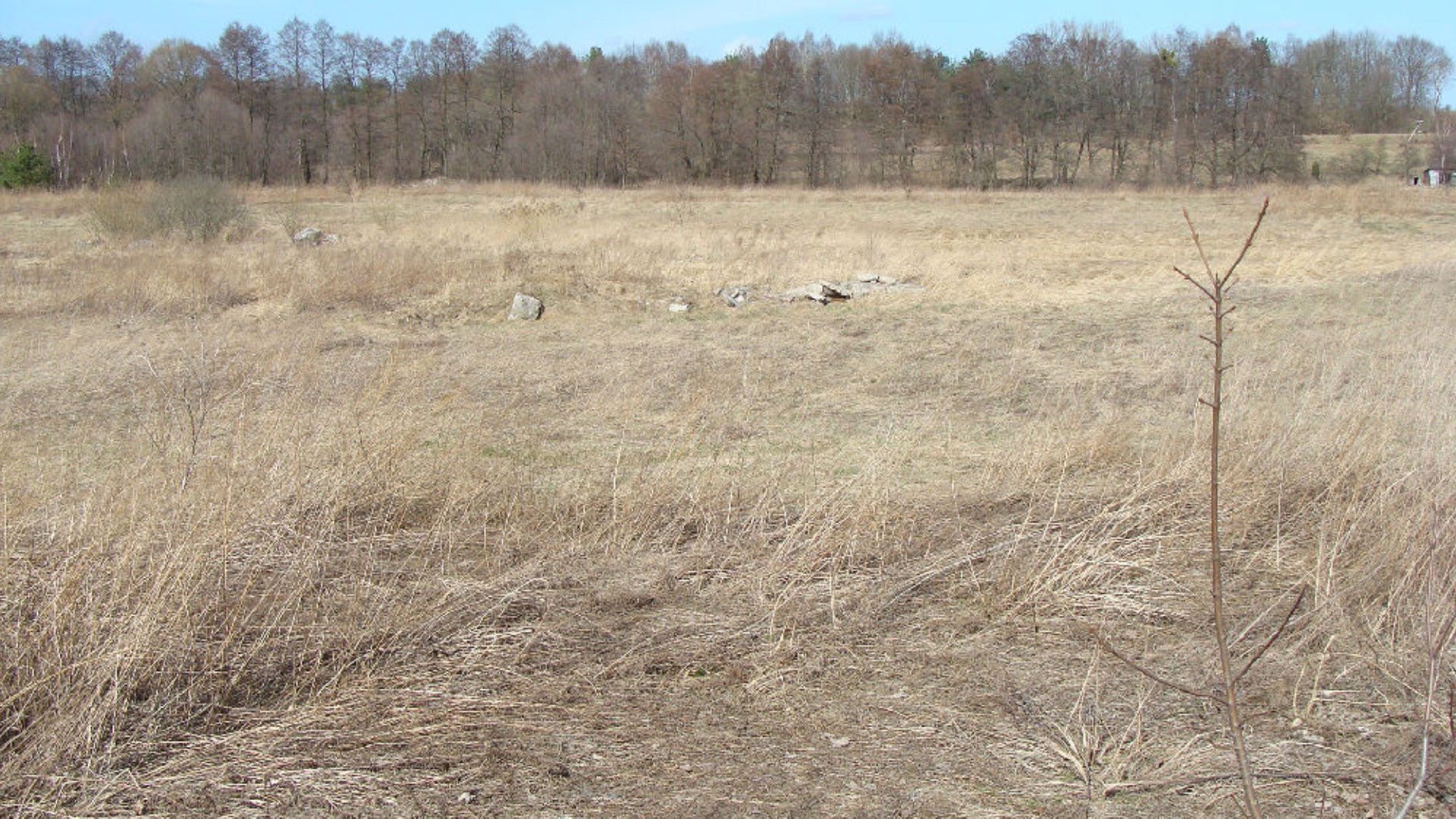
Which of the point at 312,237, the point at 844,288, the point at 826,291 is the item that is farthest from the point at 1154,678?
the point at 312,237

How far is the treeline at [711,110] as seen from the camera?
47.8 m

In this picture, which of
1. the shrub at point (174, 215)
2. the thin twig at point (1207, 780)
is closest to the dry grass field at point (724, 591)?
the thin twig at point (1207, 780)

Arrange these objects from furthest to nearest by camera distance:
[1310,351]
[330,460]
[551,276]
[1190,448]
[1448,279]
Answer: [551,276], [1448,279], [1310,351], [1190,448], [330,460]

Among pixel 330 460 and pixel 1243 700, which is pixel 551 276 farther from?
pixel 1243 700

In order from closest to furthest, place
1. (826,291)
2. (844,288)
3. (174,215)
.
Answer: (826,291)
(844,288)
(174,215)

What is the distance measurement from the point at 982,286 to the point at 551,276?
216 inches

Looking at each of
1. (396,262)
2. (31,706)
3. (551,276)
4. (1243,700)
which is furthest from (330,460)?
(396,262)

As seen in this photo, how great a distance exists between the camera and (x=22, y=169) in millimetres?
35531

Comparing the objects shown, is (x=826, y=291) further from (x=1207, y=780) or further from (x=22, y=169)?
(x=22, y=169)

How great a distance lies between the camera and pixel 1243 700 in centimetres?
308

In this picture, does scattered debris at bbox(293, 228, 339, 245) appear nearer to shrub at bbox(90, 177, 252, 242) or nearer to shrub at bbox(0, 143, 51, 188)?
shrub at bbox(90, 177, 252, 242)

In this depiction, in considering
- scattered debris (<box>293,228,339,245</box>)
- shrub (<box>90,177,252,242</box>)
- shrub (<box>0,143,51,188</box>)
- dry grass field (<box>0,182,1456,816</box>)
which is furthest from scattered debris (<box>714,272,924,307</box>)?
shrub (<box>0,143,51,188</box>)

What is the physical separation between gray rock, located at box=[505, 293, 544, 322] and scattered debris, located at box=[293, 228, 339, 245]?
27.1ft

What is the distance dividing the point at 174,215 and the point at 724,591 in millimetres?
18305
